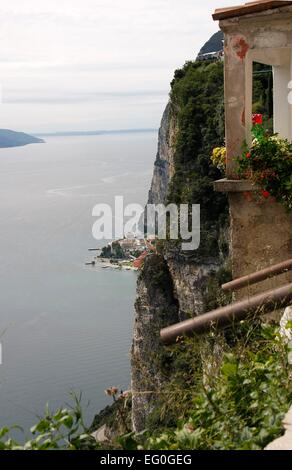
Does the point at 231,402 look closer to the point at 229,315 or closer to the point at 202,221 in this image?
A: the point at 229,315

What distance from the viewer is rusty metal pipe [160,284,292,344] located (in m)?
2.97

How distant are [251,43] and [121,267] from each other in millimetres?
85329

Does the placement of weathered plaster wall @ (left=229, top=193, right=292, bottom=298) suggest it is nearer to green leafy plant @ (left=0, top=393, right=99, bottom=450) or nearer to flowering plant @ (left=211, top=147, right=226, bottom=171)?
flowering plant @ (left=211, top=147, right=226, bottom=171)

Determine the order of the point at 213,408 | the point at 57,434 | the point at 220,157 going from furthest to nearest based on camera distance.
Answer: the point at 220,157 → the point at 213,408 → the point at 57,434

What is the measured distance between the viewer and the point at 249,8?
538 cm

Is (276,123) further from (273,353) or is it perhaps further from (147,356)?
(147,356)

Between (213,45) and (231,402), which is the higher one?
(213,45)

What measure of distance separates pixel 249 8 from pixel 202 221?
33059 millimetres

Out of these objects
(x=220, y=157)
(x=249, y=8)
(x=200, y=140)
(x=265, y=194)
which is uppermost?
(x=200, y=140)

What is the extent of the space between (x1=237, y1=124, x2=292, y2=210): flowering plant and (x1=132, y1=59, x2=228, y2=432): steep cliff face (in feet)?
95.7

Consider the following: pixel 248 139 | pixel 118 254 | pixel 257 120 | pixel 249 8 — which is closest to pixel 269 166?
pixel 248 139

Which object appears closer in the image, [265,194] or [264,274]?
[264,274]

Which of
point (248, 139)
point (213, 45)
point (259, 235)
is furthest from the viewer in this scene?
point (213, 45)

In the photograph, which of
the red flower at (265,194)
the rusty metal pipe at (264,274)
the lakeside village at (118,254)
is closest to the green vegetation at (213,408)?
the rusty metal pipe at (264,274)
